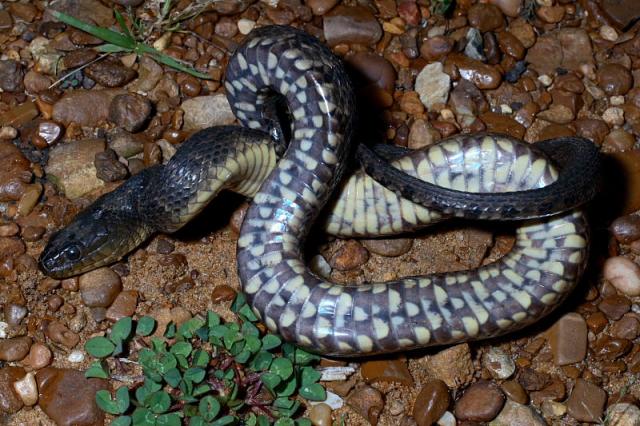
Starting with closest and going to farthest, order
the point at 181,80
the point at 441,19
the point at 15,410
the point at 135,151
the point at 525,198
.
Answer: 1. the point at 525,198
2. the point at 15,410
3. the point at 135,151
4. the point at 181,80
5. the point at 441,19

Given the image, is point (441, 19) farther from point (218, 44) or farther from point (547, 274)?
point (547, 274)

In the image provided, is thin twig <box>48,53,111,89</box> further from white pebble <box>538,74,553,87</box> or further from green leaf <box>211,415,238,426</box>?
white pebble <box>538,74,553,87</box>

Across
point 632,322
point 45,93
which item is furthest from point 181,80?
point 632,322

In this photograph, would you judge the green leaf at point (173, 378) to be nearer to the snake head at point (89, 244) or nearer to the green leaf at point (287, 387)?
the green leaf at point (287, 387)

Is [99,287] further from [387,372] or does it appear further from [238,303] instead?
[387,372]

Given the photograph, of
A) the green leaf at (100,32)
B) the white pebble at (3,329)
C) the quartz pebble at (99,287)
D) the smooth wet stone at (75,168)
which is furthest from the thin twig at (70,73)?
the white pebble at (3,329)

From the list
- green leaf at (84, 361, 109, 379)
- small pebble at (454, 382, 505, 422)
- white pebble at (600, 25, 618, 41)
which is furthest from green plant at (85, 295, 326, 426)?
white pebble at (600, 25, 618, 41)
